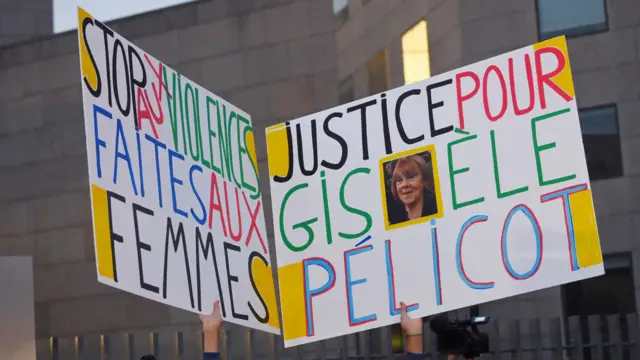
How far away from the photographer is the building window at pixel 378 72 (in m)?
18.3

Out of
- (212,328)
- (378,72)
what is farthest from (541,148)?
(378,72)

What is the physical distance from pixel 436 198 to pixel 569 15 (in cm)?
943

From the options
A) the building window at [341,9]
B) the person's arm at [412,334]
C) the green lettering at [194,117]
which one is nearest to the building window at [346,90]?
the building window at [341,9]

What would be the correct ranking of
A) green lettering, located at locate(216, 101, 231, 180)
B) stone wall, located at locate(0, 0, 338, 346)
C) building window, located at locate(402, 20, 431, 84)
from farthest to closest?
1. stone wall, located at locate(0, 0, 338, 346)
2. building window, located at locate(402, 20, 431, 84)
3. green lettering, located at locate(216, 101, 231, 180)

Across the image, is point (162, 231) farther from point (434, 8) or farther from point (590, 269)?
point (434, 8)

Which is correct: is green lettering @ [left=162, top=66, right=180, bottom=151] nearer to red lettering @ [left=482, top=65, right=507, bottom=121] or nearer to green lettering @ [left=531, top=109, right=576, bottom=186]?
red lettering @ [left=482, top=65, right=507, bottom=121]

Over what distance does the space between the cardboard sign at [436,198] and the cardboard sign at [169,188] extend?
0.29m

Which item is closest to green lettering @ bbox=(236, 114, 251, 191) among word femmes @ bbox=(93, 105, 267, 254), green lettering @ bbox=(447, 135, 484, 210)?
word femmes @ bbox=(93, 105, 267, 254)

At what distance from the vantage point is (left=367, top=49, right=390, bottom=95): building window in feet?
60.2

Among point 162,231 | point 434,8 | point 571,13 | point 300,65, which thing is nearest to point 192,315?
point 300,65

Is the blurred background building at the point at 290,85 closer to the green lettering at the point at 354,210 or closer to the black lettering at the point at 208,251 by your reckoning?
the green lettering at the point at 354,210

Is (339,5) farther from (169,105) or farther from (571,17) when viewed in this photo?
(169,105)

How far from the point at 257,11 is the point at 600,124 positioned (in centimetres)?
686

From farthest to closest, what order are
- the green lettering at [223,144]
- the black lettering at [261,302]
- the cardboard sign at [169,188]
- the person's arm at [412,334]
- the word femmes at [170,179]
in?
the green lettering at [223,144] → the black lettering at [261,302] → the word femmes at [170,179] → the cardboard sign at [169,188] → the person's arm at [412,334]
